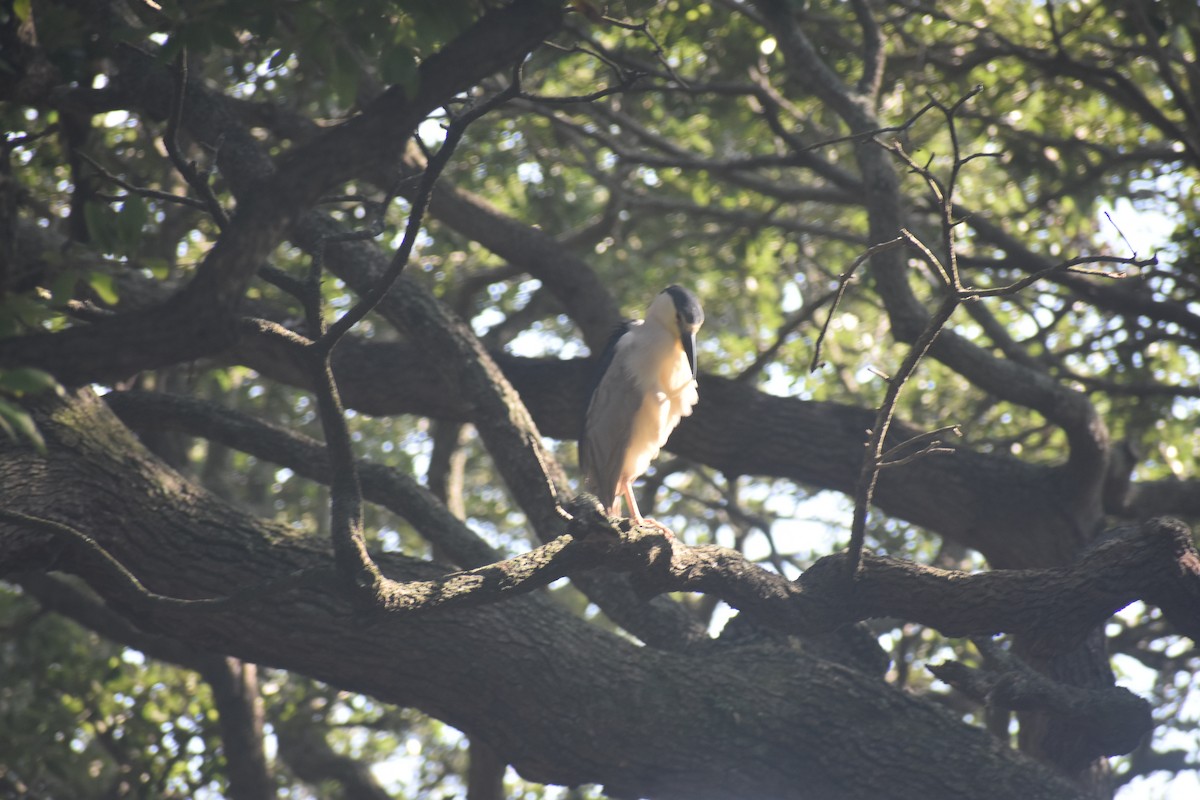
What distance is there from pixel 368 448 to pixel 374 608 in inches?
209

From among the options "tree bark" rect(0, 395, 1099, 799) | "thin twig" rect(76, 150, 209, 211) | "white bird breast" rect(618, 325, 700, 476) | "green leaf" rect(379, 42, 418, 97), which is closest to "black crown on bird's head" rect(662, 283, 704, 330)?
"white bird breast" rect(618, 325, 700, 476)

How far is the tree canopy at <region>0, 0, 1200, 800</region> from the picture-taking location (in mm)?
3357

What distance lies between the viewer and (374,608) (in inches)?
136

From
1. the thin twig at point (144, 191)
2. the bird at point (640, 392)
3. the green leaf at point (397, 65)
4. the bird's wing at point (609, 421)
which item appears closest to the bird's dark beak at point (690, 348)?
the bird at point (640, 392)

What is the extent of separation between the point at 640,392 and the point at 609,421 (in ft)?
0.75

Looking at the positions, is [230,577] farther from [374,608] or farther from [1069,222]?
[1069,222]

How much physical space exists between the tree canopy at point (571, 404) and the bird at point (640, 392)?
284 millimetres

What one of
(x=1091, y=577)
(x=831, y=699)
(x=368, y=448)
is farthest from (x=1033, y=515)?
(x=368, y=448)

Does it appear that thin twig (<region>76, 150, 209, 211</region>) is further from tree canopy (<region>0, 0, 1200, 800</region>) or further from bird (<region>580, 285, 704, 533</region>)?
bird (<region>580, 285, 704, 533</region>)

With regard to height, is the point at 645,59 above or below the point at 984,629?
above

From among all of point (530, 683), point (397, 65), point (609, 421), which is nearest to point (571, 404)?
point (609, 421)

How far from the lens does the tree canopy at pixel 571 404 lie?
336cm

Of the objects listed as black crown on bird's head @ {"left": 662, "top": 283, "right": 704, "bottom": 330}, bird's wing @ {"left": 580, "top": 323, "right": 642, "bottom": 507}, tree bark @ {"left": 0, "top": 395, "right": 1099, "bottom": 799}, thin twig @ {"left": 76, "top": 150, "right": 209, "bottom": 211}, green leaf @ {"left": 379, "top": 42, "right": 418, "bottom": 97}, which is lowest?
tree bark @ {"left": 0, "top": 395, "right": 1099, "bottom": 799}

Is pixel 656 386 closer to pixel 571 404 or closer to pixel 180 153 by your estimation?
pixel 571 404
